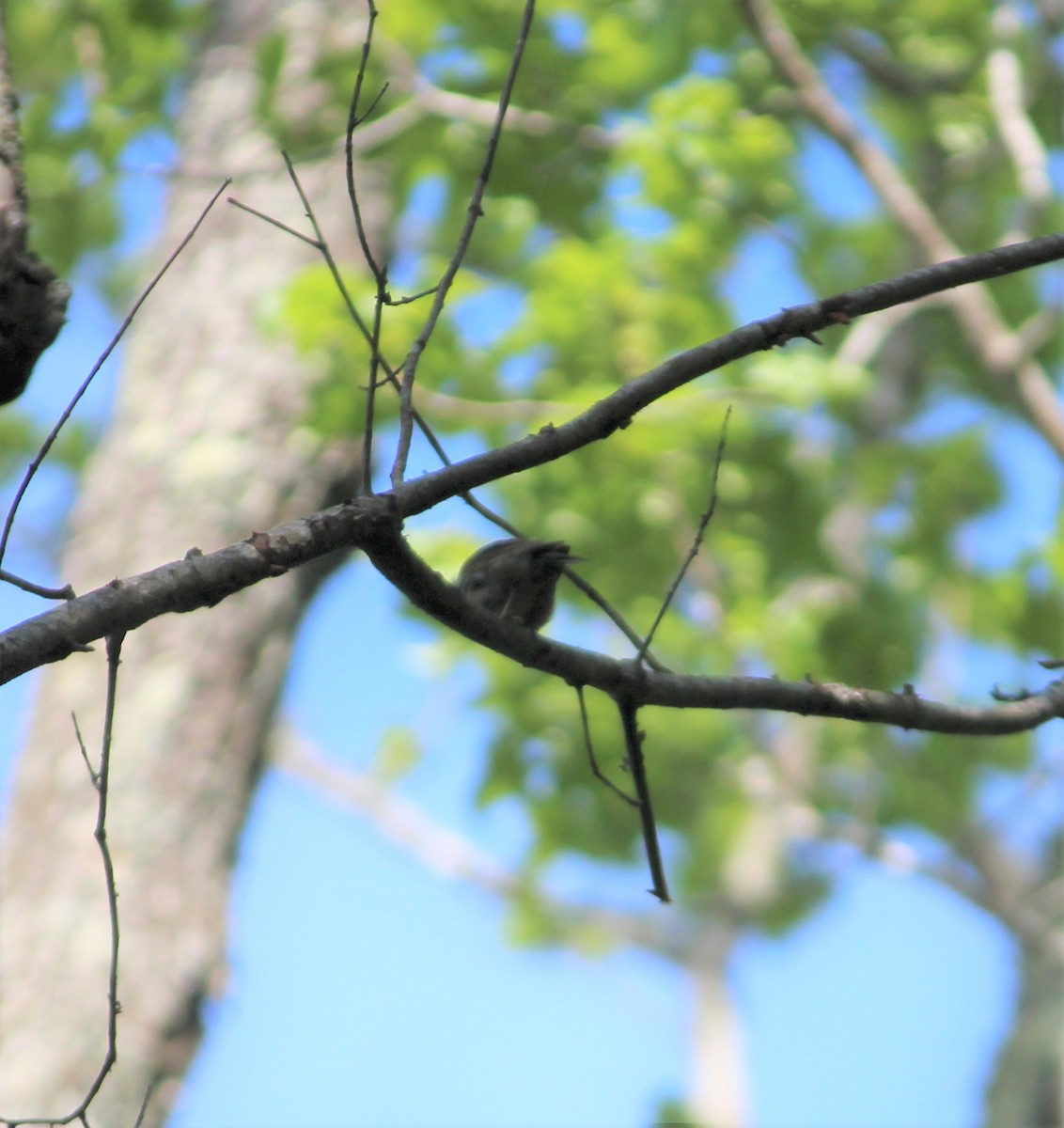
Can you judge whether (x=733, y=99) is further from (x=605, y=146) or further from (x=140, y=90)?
(x=140, y=90)

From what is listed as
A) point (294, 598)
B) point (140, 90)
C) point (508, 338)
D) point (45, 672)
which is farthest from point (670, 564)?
point (140, 90)

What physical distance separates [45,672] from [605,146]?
110 inches

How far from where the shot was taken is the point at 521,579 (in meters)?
2.49

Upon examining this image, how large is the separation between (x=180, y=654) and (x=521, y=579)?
1898mm

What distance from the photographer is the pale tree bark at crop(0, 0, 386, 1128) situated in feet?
11.4

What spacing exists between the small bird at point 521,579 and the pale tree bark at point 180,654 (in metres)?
1.74

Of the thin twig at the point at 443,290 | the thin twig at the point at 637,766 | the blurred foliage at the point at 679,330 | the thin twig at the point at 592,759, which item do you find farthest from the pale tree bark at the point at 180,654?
the thin twig at the point at 443,290

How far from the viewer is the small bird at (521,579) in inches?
97.3

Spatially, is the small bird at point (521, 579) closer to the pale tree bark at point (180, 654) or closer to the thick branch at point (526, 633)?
the thick branch at point (526, 633)

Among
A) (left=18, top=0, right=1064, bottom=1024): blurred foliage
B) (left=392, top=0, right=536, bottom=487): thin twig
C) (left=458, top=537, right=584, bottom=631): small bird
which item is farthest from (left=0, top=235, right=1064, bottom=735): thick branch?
(left=18, top=0, right=1064, bottom=1024): blurred foliage

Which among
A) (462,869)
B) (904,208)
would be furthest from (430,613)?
(462,869)

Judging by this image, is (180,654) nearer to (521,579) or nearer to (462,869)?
(521,579)

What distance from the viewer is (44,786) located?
A: 12.6 ft

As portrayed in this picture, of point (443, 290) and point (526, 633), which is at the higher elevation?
point (443, 290)
